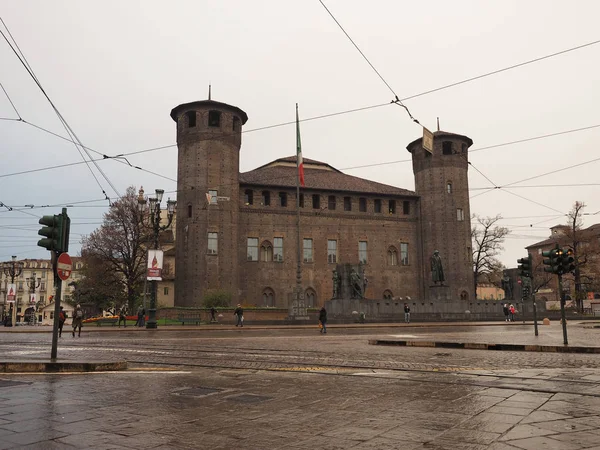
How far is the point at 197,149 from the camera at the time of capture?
46344mm

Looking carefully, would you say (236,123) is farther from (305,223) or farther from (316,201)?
(305,223)

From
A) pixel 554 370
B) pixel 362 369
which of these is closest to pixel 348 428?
pixel 362 369

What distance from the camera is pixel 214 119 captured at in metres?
47.2

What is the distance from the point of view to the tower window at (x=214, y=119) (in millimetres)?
46812

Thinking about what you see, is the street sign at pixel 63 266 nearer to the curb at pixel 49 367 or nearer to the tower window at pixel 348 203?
the curb at pixel 49 367

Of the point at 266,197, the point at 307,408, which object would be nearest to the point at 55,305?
the point at 307,408

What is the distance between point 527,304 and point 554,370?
37.4 metres

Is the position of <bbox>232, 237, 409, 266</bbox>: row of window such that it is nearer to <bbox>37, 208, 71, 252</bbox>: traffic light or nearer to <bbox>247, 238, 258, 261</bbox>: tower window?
<bbox>247, 238, 258, 261</bbox>: tower window

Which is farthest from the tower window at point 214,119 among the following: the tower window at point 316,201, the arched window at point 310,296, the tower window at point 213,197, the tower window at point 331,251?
the arched window at point 310,296

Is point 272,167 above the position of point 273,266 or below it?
above

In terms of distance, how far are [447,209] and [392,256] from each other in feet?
23.7

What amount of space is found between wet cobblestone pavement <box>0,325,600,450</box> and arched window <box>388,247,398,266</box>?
45.5 metres

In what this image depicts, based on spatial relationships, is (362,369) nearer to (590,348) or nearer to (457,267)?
(590,348)

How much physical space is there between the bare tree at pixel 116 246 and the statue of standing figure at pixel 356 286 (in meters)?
16.9
